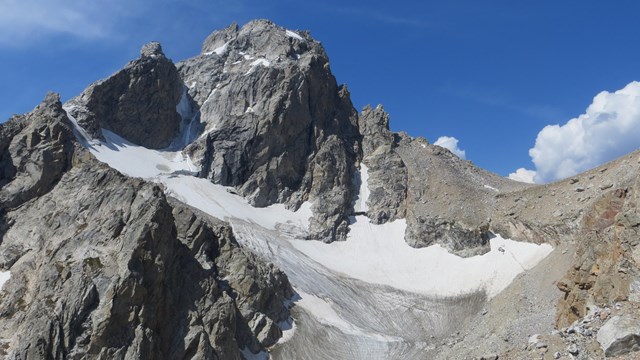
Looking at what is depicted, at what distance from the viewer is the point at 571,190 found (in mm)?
75000

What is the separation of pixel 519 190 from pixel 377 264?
89.6ft

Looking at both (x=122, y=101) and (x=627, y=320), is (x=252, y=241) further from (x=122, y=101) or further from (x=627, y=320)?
(x=627, y=320)

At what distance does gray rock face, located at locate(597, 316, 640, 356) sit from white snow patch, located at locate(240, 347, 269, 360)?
44.5m

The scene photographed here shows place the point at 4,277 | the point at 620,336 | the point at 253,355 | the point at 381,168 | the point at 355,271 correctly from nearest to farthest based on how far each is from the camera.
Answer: the point at 620,336
the point at 4,277
the point at 253,355
the point at 355,271
the point at 381,168

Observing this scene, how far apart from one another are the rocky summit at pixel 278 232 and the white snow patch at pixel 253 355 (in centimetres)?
41

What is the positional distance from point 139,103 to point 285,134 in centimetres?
3417

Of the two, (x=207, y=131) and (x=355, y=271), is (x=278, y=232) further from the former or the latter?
(x=207, y=131)

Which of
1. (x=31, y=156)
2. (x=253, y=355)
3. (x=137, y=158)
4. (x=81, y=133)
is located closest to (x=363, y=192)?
(x=137, y=158)

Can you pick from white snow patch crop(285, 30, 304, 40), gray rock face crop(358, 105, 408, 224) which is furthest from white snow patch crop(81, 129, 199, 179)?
white snow patch crop(285, 30, 304, 40)

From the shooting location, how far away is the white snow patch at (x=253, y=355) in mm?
55625

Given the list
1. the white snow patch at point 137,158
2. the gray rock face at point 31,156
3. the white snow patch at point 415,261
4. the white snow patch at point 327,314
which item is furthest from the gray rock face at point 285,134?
Answer: the gray rock face at point 31,156

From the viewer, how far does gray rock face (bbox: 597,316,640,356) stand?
1533 centimetres

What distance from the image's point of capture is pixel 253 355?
56312 mm

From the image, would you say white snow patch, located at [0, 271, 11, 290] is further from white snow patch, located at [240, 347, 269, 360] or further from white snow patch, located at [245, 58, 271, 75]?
white snow patch, located at [245, 58, 271, 75]
